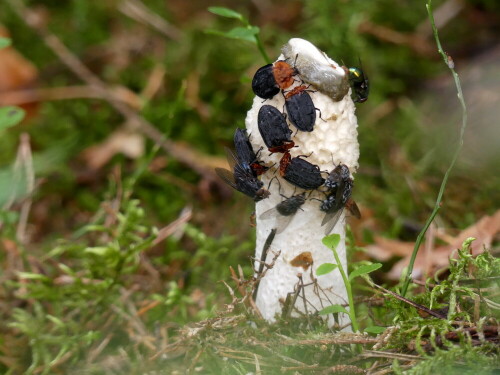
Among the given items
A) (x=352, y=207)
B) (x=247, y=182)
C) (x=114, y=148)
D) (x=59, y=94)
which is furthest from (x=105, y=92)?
(x=352, y=207)

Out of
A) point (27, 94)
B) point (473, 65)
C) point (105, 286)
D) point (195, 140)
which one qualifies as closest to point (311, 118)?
point (105, 286)

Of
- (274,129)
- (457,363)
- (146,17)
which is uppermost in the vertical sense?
(146,17)

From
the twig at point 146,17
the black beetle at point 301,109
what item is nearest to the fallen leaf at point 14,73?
the twig at point 146,17

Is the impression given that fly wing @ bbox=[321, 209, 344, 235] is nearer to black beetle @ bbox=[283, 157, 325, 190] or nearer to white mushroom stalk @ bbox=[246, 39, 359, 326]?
white mushroom stalk @ bbox=[246, 39, 359, 326]

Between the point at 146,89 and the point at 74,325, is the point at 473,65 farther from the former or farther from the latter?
the point at 74,325

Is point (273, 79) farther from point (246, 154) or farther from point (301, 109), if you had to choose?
point (246, 154)

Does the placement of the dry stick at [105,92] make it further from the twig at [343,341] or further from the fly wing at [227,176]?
the twig at [343,341]
